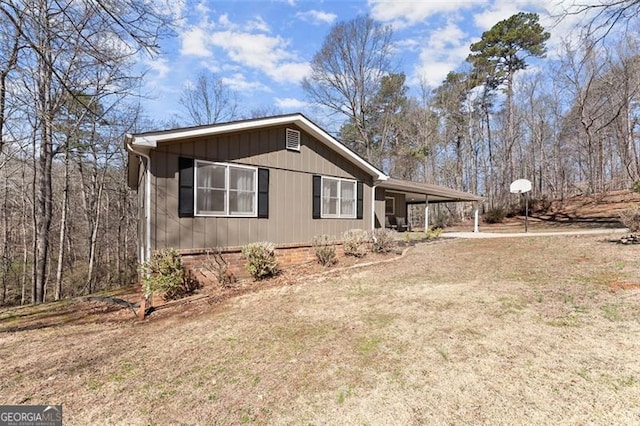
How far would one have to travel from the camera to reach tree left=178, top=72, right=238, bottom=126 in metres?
23.5

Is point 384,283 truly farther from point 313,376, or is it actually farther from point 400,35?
point 400,35

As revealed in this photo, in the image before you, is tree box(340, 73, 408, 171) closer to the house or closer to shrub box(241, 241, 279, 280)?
the house

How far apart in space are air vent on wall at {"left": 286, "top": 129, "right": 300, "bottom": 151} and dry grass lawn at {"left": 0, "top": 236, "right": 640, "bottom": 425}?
4.21m

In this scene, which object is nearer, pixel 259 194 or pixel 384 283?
pixel 384 283

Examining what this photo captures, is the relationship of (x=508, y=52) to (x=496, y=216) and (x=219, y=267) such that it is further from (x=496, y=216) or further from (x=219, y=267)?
(x=219, y=267)

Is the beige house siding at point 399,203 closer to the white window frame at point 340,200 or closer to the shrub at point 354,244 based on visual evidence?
the white window frame at point 340,200

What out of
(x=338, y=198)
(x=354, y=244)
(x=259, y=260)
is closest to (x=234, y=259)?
(x=259, y=260)

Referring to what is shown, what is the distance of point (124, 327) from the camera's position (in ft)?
15.9

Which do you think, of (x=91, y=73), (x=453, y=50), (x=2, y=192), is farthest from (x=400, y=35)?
(x=2, y=192)

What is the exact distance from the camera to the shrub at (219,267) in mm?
6766

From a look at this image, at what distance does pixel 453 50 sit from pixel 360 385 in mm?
26687

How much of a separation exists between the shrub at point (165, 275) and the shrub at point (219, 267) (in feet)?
2.24

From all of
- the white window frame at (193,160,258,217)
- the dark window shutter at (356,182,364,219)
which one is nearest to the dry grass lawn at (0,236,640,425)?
the white window frame at (193,160,258,217)

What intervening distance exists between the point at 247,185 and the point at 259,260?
1.84 meters
